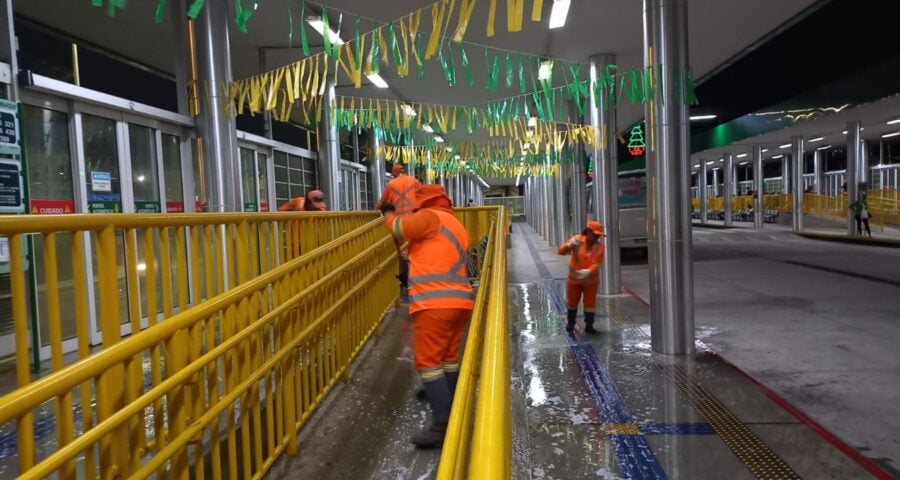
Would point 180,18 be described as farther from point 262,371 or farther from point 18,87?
point 262,371

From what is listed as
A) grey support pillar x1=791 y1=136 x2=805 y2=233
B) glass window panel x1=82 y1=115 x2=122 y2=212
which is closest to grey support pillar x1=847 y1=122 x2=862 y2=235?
grey support pillar x1=791 y1=136 x2=805 y2=233

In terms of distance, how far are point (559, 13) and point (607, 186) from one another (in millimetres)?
3418

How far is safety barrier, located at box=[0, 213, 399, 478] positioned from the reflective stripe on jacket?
72 centimetres

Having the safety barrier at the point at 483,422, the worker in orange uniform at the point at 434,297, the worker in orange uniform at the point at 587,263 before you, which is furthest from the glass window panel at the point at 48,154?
the safety barrier at the point at 483,422

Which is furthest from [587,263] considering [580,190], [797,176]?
[797,176]

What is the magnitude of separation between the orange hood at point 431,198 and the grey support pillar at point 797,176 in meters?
25.6

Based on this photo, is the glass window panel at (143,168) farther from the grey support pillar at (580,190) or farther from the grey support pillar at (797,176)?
the grey support pillar at (797,176)

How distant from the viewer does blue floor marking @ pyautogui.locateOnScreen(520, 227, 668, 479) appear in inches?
140

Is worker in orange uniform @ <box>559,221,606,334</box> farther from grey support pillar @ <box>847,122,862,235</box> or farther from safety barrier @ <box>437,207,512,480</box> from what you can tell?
grey support pillar @ <box>847,122,862,235</box>

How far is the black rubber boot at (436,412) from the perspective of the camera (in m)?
3.59

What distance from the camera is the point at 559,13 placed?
8.04m

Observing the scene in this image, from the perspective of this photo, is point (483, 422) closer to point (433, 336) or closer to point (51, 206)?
point (433, 336)

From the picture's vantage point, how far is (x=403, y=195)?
3744mm

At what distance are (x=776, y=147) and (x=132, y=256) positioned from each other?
33626 millimetres
